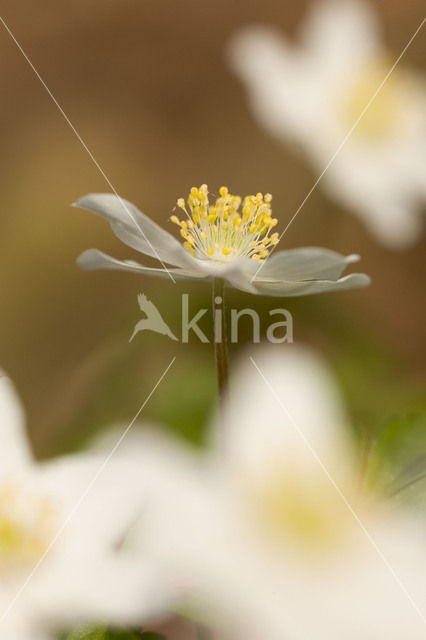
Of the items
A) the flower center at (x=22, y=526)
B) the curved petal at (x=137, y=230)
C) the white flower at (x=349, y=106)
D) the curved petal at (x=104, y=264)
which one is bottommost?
the flower center at (x=22, y=526)

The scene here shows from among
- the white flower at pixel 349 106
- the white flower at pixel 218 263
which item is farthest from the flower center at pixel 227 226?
the white flower at pixel 349 106

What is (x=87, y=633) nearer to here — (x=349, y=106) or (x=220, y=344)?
(x=220, y=344)

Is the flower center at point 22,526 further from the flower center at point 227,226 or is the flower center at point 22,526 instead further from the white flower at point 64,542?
the flower center at point 227,226

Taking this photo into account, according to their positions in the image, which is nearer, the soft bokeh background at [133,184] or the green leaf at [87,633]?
the green leaf at [87,633]

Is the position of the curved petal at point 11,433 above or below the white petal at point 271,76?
below

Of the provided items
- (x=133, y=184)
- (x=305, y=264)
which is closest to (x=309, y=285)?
(x=305, y=264)

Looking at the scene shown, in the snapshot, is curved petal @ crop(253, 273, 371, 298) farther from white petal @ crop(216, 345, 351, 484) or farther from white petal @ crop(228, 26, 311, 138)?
white petal @ crop(228, 26, 311, 138)

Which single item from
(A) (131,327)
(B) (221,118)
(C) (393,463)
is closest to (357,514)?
(C) (393,463)
